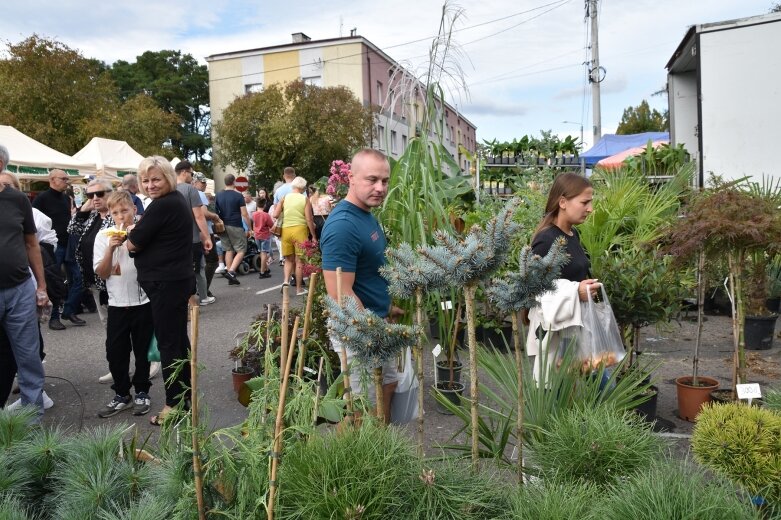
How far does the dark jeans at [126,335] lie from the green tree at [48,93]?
2112 cm

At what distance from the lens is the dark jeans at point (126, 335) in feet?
14.8

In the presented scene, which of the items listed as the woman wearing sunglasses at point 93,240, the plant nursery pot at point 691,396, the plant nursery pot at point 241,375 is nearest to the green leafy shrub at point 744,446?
the plant nursery pot at point 691,396

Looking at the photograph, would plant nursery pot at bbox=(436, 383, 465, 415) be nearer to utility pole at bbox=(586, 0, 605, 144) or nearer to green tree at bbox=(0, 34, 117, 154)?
utility pole at bbox=(586, 0, 605, 144)

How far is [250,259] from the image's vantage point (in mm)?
13570

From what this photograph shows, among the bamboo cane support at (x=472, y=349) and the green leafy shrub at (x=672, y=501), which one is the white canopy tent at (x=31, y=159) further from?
the green leafy shrub at (x=672, y=501)

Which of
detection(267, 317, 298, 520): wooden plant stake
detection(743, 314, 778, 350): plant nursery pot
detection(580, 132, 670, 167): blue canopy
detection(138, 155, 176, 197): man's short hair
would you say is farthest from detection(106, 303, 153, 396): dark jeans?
detection(580, 132, 670, 167): blue canopy

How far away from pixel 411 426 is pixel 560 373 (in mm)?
1547

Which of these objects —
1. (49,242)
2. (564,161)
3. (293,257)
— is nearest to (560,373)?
(49,242)

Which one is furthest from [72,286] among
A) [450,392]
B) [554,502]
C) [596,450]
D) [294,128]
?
[294,128]

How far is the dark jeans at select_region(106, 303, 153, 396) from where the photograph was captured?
452 cm

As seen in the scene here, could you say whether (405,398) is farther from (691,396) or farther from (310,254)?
(310,254)

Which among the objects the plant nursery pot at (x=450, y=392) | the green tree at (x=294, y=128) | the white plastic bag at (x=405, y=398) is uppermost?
the green tree at (x=294, y=128)

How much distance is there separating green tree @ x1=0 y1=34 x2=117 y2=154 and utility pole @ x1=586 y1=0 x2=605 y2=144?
1874 cm

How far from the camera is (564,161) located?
10.9 m
